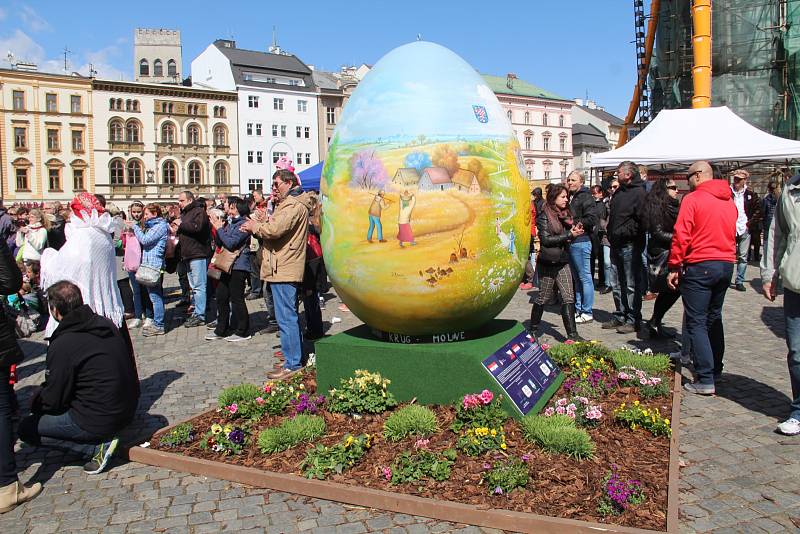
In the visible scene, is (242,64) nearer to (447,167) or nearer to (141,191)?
(141,191)

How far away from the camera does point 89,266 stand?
631 cm

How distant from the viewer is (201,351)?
28.7ft

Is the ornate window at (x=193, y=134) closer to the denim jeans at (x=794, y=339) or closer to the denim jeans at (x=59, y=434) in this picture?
the denim jeans at (x=59, y=434)

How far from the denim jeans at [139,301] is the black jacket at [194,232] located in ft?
3.93

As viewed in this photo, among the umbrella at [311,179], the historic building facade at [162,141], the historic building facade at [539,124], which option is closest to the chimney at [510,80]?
the historic building facade at [539,124]

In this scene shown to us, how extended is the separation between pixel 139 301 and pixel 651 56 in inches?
1319

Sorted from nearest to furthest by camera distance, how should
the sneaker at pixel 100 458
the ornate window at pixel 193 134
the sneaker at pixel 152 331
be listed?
1. the sneaker at pixel 100 458
2. the sneaker at pixel 152 331
3. the ornate window at pixel 193 134

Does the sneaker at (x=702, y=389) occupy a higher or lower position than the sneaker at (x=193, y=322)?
lower

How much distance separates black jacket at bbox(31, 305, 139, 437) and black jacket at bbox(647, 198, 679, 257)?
6.33 m

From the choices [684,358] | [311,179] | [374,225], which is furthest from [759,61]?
[374,225]

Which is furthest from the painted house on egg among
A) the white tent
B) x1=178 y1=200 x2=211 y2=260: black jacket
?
the white tent

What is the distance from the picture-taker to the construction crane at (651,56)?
2403cm

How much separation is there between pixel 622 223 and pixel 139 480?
6.66 m

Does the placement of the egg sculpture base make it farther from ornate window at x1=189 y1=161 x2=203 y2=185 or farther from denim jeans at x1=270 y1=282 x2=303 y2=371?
ornate window at x1=189 y1=161 x2=203 y2=185
